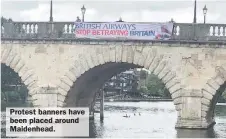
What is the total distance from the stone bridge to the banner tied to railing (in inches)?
10.9

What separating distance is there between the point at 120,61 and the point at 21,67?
5478 millimetres

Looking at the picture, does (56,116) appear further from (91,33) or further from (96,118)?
Answer: (96,118)

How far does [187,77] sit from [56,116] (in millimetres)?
6916

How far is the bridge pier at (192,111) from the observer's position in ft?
106

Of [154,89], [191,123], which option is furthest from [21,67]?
[154,89]

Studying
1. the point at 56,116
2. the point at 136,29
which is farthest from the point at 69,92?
the point at 136,29

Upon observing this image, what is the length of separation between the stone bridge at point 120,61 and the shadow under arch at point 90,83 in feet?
0.37

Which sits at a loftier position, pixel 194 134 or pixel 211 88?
pixel 211 88

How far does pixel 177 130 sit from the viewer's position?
107 ft

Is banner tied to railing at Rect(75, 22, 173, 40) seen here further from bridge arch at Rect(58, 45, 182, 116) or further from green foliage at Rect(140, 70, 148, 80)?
green foliage at Rect(140, 70, 148, 80)

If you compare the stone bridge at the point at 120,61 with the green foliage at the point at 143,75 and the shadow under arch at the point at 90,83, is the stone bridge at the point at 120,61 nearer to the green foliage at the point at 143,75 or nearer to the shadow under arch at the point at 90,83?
the shadow under arch at the point at 90,83

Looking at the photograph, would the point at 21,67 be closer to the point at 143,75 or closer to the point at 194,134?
the point at 194,134

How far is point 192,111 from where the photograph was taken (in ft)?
106

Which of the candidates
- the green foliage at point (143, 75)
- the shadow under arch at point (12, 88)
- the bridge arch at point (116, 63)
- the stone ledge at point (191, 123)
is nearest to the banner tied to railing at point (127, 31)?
the bridge arch at point (116, 63)
